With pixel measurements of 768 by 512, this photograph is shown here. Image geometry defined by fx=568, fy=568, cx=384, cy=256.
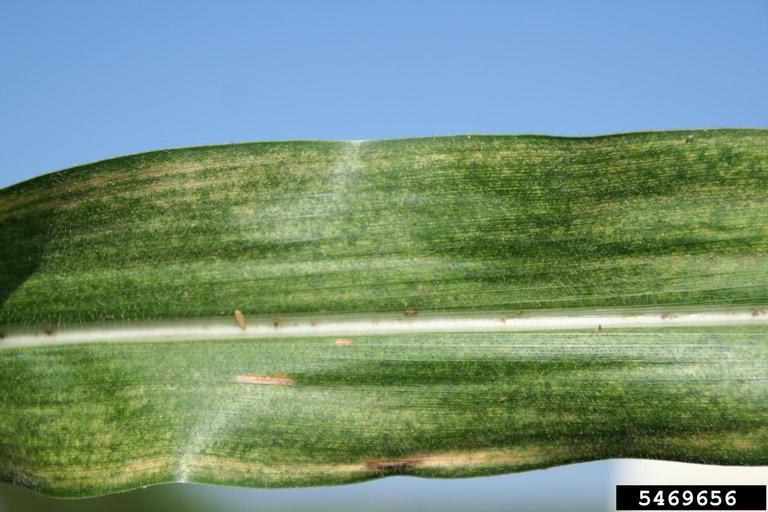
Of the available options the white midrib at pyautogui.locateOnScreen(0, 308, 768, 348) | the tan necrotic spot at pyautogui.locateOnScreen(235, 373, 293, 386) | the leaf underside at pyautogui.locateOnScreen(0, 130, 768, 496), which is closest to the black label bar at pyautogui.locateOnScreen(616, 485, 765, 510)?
the leaf underside at pyautogui.locateOnScreen(0, 130, 768, 496)

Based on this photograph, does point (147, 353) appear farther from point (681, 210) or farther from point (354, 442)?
point (681, 210)

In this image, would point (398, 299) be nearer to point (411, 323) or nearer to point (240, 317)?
point (411, 323)

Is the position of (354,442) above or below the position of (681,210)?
below

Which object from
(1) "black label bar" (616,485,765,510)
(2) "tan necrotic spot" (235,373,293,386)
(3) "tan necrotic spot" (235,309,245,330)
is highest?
(3) "tan necrotic spot" (235,309,245,330)

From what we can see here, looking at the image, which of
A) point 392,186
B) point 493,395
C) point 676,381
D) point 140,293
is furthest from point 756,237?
point 140,293

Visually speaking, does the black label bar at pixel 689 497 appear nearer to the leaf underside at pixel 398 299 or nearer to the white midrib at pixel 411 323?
the leaf underside at pixel 398 299

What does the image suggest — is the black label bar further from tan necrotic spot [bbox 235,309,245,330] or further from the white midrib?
tan necrotic spot [bbox 235,309,245,330]

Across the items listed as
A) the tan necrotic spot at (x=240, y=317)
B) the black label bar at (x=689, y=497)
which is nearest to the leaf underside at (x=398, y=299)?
the tan necrotic spot at (x=240, y=317)
